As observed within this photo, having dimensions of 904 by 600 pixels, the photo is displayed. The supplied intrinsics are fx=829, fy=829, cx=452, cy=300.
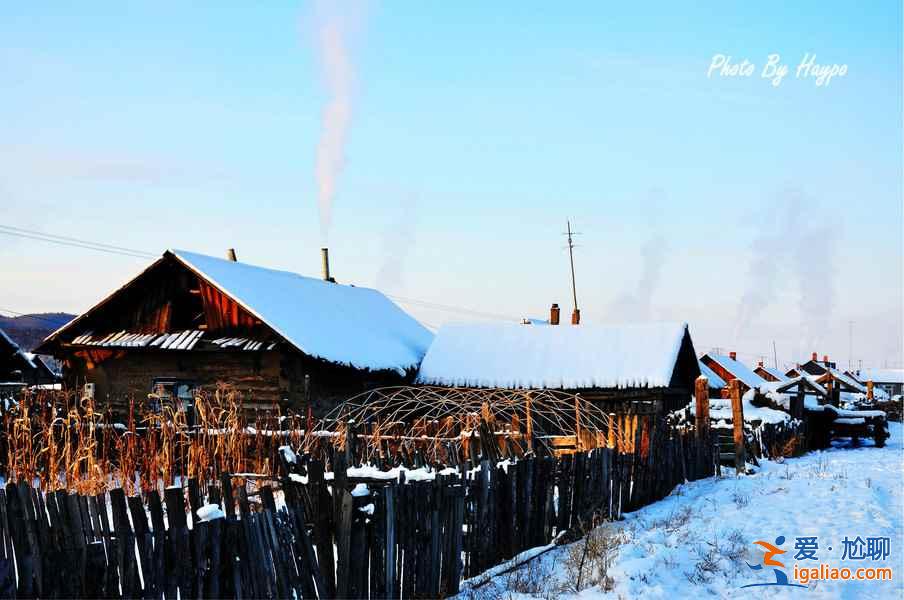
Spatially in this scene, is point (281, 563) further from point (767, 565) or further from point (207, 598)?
point (767, 565)

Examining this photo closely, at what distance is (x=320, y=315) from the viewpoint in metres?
20.9

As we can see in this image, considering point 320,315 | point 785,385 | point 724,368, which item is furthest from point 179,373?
point 724,368

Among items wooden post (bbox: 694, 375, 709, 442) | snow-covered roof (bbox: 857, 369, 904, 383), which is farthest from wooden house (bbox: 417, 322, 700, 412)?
snow-covered roof (bbox: 857, 369, 904, 383)

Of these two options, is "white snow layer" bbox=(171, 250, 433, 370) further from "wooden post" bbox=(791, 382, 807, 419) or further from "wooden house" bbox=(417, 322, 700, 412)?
"wooden post" bbox=(791, 382, 807, 419)

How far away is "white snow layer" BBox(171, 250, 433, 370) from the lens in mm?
18484

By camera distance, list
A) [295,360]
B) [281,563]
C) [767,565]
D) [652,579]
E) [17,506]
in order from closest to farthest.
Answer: [17,506], [281,563], [652,579], [767,565], [295,360]

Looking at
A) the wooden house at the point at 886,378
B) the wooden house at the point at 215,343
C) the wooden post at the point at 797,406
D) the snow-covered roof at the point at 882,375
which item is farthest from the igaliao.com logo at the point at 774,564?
the snow-covered roof at the point at 882,375

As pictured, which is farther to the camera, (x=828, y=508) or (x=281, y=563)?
(x=828, y=508)

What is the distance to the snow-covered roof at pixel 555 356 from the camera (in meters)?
20.4

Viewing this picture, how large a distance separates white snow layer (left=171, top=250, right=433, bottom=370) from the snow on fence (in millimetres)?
10833

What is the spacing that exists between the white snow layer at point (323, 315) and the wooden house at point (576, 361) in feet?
4.23

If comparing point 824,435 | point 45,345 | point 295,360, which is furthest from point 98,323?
point 824,435

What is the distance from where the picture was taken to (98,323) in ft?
66.4

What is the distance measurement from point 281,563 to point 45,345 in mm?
17325
